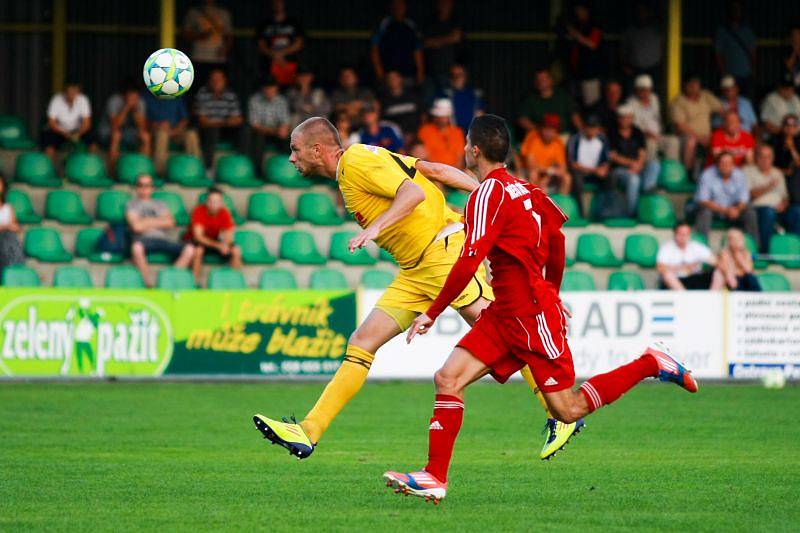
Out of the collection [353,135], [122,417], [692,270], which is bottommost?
[122,417]

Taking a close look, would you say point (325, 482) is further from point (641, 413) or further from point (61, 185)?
point (61, 185)

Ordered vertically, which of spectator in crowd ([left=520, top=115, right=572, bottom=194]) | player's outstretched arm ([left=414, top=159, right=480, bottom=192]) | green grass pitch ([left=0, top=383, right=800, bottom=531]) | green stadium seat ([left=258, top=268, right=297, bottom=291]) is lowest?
green grass pitch ([left=0, top=383, right=800, bottom=531])

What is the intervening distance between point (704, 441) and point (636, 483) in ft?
8.66

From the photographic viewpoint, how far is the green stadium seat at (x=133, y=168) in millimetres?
19219

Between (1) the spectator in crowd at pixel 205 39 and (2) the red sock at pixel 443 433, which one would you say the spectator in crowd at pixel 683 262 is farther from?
(2) the red sock at pixel 443 433

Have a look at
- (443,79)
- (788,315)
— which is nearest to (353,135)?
(443,79)

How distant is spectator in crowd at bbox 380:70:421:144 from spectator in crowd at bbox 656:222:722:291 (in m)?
4.16

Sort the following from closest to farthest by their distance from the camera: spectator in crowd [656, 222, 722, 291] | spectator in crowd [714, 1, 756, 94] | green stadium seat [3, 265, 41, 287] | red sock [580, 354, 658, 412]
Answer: red sock [580, 354, 658, 412] → green stadium seat [3, 265, 41, 287] → spectator in crowd [656, 222, 722, 291] → spectator in crowd [714, 1, 756, 94]

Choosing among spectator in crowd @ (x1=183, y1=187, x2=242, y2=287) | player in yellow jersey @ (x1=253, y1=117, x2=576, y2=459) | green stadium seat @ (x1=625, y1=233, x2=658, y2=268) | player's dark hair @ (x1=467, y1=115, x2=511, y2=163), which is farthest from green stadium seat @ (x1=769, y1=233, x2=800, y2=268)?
player's dark hair @ (x1=467, y1=115, x2=511, y2=163)

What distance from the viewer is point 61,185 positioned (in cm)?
1908

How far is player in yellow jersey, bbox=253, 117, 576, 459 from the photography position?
7840 mm

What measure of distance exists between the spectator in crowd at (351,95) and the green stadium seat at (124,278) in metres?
4.24

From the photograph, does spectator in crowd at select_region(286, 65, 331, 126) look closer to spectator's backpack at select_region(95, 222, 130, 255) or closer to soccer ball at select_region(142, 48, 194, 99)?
spectator's backpack at select_region(95, 222, 130, 255)

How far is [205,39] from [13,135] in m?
3.37
